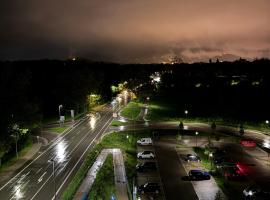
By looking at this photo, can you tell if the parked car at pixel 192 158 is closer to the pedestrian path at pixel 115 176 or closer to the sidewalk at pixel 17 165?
the pedestrian path at pixel 115 176

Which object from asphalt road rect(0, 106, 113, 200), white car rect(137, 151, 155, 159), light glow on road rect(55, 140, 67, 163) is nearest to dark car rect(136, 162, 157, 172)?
white car rect(137, 151, 155, 159)

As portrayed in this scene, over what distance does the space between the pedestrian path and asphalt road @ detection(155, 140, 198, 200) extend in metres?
4.17

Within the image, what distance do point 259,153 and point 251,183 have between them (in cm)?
1255

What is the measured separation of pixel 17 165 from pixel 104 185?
15504 millimetres

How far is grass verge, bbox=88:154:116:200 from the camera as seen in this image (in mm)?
30750

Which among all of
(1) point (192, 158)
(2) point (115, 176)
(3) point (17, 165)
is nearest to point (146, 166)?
(2) point (115, 176)

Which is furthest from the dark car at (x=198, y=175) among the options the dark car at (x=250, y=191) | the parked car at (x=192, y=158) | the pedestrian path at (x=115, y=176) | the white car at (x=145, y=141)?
the white car at (x=145, y=141)

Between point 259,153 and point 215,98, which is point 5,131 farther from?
point 215,98

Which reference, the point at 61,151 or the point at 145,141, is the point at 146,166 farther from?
the point at 61,151

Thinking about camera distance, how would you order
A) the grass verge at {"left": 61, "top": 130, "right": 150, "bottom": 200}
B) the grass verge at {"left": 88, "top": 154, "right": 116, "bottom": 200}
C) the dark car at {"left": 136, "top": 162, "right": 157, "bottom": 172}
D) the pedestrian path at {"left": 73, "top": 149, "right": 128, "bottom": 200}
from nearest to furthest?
1. the grass verge at {"left": 88, "top": 154, "right": 116, "bottom": 200}
2. the pedestrian path at {"left": 73, "top": 149, "right": 128, "bottom": 200}
3. the grass verge at {"left": 61, "top": 130, "right": 150, "bottom": 200}
4. the dark car at {"left": 136, "top": 162, "right": 157, "bottom": 172}

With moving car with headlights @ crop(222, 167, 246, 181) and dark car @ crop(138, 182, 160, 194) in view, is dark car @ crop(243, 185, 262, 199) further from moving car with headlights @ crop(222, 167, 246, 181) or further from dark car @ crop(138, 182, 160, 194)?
dark car @ crop(138, 182, 160, 194)

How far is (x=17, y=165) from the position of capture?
43719mm

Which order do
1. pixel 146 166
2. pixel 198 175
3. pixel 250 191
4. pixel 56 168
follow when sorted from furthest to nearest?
pixel 56 168, pixel 146 166, pixel 198 175, pixel 250 191

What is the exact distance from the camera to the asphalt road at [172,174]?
33.4 meters
